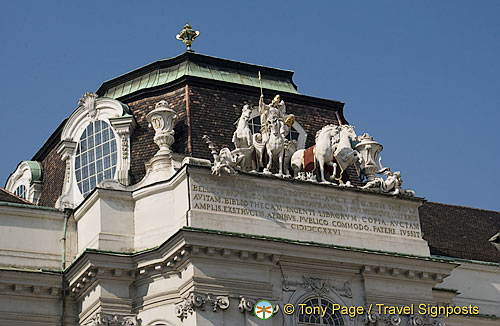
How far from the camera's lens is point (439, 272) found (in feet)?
108

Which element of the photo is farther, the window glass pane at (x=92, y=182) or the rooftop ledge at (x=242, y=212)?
the window glass pane at (x=92, y=182)

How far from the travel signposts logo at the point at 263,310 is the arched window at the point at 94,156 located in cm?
703

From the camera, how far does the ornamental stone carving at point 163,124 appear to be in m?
33.1

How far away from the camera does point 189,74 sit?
35.8 m

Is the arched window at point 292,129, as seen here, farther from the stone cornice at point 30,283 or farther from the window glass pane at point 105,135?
the stone cornice at point 30,283

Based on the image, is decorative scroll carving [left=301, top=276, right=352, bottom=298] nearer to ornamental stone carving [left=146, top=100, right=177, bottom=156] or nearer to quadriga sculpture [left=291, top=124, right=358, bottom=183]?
quadriga sculpture [left=291, top=124, right=358, bottom=183]

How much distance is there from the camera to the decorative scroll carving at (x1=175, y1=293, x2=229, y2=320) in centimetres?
2916

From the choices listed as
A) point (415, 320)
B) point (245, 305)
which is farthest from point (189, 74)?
point (415, 320)

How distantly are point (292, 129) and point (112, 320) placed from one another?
930cm

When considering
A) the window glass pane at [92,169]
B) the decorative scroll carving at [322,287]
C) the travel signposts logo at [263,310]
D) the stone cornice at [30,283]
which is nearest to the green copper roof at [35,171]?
the window glass pane at [92,169]

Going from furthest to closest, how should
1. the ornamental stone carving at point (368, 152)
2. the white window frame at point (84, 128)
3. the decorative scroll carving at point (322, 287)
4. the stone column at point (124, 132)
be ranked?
the ornamental stone carving at point (368, 152), the white window frame at point (84, 128), the stone column at point (124, 132), the decorative scroll carving at point (322, 287)

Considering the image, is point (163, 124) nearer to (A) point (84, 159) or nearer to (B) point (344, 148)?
(A) point (84, 159)

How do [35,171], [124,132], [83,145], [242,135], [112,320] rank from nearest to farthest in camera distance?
[112,320], [242,135], [124,132], [83,145], [35,171]

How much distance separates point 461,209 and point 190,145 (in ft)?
46.7
